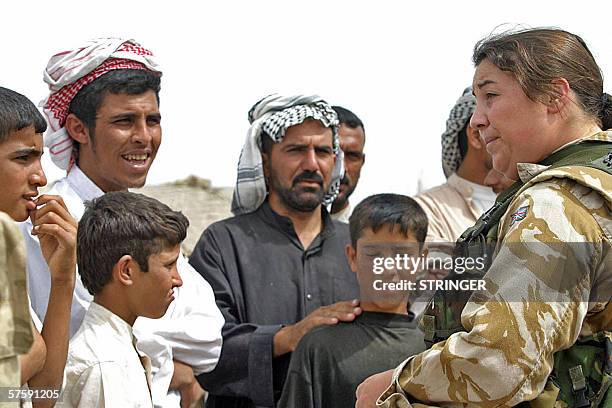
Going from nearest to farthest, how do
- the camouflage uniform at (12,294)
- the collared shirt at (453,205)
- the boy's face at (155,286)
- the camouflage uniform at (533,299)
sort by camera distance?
the camouflage uniform at (12,294)
the camouflage uniform at (533,299)
the boy's face at (155,286)
the collared shirt at (453,205)

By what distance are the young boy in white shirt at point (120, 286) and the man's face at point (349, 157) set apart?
240cm

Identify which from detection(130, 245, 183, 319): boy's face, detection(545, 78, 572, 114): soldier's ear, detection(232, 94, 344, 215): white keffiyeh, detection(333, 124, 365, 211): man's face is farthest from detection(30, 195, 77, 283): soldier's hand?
detection(333, 124, 365, 211): man's face

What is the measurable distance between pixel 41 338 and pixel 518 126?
1.63 metres

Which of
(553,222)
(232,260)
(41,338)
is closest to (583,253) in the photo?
(553,222)

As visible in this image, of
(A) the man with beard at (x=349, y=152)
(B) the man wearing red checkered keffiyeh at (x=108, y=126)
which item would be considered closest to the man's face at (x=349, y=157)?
(A) the man with beard at (x=349, y=152)

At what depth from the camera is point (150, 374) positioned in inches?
141

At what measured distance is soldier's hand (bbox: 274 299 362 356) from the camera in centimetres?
441

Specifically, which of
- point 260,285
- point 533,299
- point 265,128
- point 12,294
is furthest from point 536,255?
point 265,128

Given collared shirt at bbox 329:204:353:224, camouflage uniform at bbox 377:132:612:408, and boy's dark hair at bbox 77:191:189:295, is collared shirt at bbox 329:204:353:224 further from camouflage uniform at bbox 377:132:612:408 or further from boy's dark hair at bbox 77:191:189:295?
camouflage uniform at bbox 377:132:612:408

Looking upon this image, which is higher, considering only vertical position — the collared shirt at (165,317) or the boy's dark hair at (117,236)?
the boy's dark hair at (117,236)

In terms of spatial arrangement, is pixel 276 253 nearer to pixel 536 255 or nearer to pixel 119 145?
pixel 119 145

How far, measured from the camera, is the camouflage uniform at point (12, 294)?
1767mm

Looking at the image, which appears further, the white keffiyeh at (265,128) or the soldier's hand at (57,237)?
the white keffiyeh at (265,128)

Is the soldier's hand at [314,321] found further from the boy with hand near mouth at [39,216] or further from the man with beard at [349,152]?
the man with beard at [349,152]
